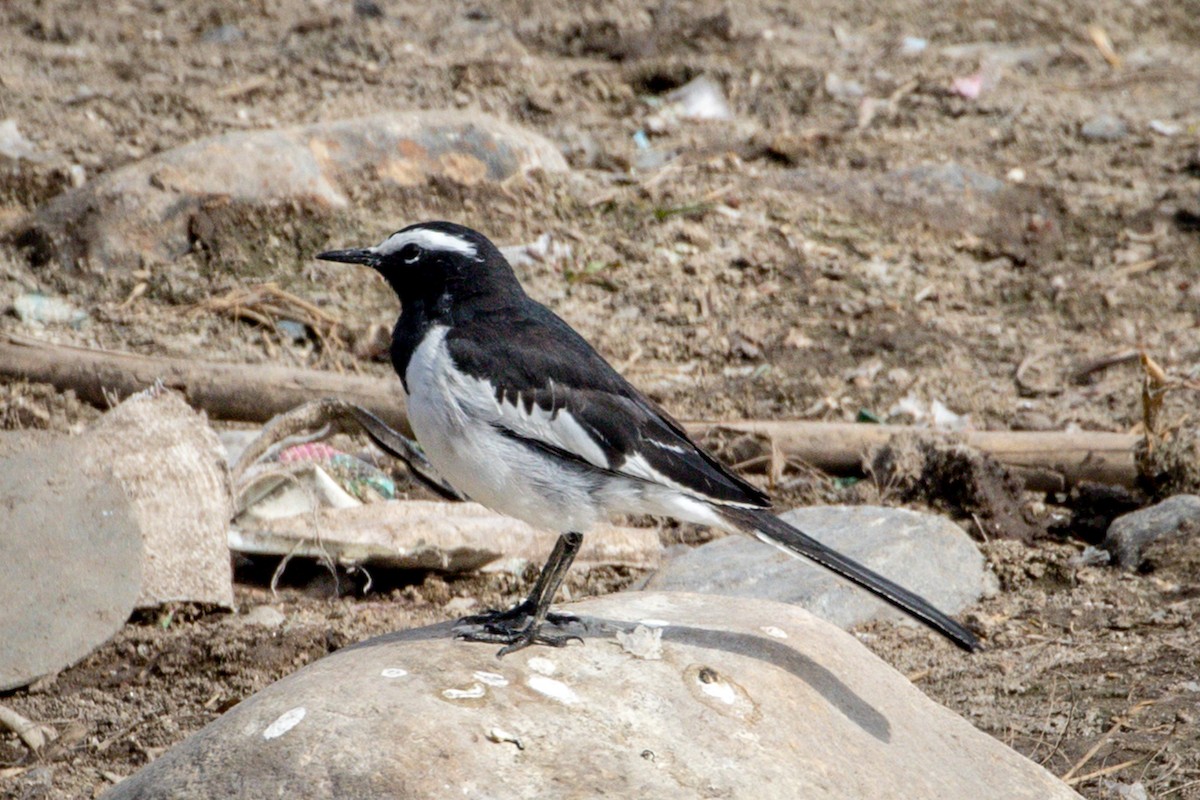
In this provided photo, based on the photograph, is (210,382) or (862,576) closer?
(862,576)

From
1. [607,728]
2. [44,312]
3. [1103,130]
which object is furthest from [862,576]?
[1103,130]

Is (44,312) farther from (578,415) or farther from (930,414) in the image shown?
(930,414)

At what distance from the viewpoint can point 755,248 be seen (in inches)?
345

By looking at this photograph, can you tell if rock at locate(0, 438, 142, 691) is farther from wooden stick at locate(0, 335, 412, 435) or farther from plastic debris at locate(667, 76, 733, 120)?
plastic debris at locate(667, 76, 733, 120)

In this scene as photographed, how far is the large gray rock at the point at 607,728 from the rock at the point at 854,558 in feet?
4.26

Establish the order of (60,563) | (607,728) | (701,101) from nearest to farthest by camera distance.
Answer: (607,728), (60,563), (701,101)

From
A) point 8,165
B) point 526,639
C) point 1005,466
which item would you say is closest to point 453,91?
point 8,165

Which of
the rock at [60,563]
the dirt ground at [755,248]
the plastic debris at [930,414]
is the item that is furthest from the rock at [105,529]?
the plastic debris at [930,414]

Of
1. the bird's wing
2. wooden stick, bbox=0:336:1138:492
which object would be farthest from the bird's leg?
wooden stick, bbox=0:336:1138:492

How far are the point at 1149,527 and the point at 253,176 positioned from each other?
4.97 meters

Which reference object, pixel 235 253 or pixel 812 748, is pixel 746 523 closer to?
pixel 812 748

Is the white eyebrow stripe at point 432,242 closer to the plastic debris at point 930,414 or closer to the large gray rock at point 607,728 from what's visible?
the large gray rock at point 607,728

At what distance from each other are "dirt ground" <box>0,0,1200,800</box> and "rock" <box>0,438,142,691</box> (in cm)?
13

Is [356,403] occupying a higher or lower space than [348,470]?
higher
